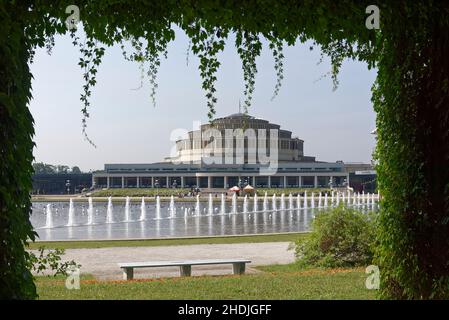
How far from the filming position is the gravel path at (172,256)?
12703 mm

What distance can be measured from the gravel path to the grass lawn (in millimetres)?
1867

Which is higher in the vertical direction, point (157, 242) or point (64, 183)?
point (64, 183)

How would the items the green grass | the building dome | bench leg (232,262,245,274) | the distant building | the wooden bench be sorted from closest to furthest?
the wooden bench
bench leg (232,262,245,274)
the green grass
the building dome
the distant building

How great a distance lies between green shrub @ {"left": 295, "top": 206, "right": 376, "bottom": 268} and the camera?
1310cm

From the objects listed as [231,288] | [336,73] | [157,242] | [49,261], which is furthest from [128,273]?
[157,242]

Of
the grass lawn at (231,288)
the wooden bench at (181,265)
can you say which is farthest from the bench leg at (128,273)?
the grass lawn at (231,288)

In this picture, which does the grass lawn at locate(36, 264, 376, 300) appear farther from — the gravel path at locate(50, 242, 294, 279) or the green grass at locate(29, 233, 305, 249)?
the green grass at locate(29, 233, 305, 249)

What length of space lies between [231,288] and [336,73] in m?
4.71

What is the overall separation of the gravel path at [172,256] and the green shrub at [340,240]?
4.03 feet

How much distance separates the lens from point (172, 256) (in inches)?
609

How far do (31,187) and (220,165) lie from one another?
333ft

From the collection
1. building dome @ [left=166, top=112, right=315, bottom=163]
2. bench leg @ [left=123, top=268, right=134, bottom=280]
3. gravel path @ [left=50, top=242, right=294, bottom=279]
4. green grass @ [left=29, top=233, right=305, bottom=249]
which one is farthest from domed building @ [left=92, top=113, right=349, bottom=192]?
bench leg @ [left=123, top=268, right=134, bottom=280]

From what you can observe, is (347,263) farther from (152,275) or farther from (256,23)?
(256,23)

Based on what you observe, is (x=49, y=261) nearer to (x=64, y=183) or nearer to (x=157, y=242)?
(x=157, y=242)
